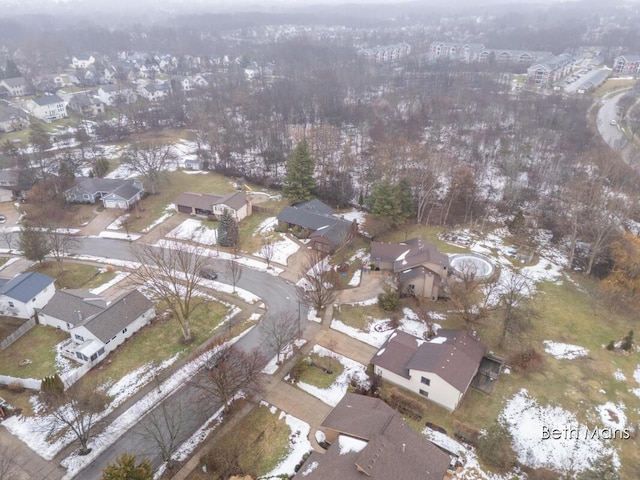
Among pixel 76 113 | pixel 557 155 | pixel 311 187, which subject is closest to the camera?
pixel 311 187

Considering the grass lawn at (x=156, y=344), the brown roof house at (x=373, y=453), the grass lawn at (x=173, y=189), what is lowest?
the grass lawn at (x=173, y=189)

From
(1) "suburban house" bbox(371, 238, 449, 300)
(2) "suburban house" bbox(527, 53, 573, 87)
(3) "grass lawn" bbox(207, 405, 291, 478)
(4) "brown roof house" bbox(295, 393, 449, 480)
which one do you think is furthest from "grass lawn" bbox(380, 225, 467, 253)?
(2) "suburban house" bbox(527, 53, 573, 87)

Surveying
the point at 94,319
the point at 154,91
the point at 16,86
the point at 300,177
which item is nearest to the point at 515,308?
the point at 300,177

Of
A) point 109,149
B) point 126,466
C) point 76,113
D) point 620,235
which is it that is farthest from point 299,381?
point 76,113

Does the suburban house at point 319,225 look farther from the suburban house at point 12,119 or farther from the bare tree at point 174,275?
the suburban house at point 12,119

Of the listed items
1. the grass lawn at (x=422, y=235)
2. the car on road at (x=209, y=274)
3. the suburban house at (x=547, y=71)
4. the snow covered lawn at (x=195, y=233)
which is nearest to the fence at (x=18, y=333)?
the car on road at (x=209, y=274)

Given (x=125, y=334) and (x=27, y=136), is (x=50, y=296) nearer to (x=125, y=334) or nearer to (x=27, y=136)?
(x=125, y=334)
